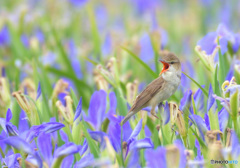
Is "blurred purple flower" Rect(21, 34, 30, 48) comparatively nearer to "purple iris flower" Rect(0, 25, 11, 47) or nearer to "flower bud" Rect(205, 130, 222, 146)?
"purple iris flower" Rect(0, 25, 11, 47)

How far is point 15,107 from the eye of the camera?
0.95 m

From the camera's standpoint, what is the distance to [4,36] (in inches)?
89.8

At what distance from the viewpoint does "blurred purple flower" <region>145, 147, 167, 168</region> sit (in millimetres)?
594

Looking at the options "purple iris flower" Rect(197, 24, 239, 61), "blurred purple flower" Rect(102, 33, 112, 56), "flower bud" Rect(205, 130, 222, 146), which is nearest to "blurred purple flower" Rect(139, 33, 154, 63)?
"blurred purple flower" Rect(102, 33, 112, 56)

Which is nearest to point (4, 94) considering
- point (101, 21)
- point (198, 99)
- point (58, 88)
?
point (58, 88)

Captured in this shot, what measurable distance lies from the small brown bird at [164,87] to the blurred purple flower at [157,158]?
0.22 meters

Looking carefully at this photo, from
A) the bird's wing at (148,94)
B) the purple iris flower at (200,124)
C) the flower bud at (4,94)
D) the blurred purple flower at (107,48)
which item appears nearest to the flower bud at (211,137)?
the purple iris flower at (200,124)

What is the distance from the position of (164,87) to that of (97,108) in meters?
0.20

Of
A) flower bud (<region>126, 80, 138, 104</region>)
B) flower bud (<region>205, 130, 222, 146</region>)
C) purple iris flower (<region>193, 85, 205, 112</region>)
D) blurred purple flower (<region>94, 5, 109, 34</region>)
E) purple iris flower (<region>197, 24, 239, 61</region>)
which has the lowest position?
flower bud (<region>205, 130, 222, 146</region>)

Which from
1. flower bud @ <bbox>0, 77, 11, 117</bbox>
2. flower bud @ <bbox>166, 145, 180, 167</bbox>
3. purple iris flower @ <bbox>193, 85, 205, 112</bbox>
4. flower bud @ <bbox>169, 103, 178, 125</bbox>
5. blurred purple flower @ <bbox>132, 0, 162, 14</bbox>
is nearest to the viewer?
flower bud @ <bbox>166, 145, 180, 167</bbox>

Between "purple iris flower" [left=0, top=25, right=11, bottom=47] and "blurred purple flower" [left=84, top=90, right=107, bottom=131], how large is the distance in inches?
56.5

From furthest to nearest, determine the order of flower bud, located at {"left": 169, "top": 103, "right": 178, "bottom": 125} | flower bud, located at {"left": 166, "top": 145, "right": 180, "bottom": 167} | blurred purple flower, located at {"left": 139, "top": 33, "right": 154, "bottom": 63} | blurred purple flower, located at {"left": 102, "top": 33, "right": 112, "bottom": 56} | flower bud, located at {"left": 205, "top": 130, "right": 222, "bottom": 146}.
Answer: blurred purple flower, located at {"left": 102, "top": 33, "right": 112, "bottom": 56} < blurred purple flower, located at {"left": 139, "top": 33, "right": 154, "bottom": 63} < flower bud, located at {"left": 169, "top": 103, "right": 178, "bottom": 125} < flower bud, located at {"left": 205, "top": 130, "right": 222, "bottom": 146} < flower bud, located at {"left": 166, "top": 145, "right": 180, "bottom": 167}

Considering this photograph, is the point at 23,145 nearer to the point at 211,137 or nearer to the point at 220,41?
the point at 211,137

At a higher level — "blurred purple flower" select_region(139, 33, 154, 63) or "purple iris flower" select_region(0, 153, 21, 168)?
"blurred purple flower" select_region(139, 33, 154, 63)
